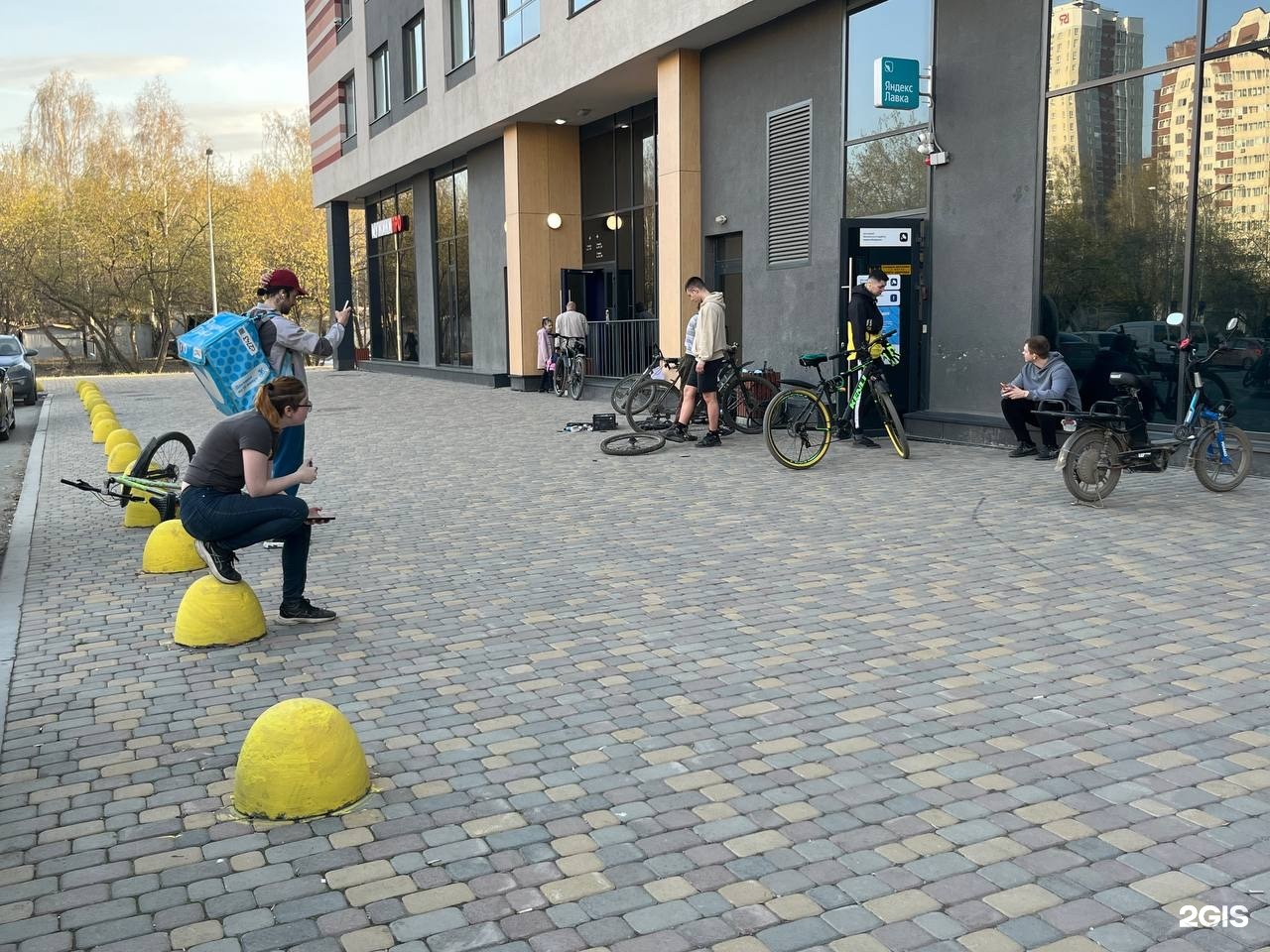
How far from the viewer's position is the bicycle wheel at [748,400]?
559 inches

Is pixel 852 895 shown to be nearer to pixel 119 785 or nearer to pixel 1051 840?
pixel 1051 840

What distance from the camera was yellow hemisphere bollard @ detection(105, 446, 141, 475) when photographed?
10609 millimetres

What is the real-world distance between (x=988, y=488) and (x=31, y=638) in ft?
24.3

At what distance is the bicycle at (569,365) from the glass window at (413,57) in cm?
997

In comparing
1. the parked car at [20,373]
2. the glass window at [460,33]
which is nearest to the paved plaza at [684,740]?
the parked car at [20,373]

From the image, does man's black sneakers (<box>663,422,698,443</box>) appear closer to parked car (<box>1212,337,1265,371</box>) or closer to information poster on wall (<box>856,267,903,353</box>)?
information poster on wall (<box>856,267,903,353</box>)

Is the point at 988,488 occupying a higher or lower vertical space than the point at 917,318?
lower

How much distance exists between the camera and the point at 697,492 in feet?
33.4

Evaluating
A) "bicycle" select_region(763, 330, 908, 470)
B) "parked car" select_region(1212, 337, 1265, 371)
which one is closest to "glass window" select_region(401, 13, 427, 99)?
"bicycle" select_region(763, 330, 908, 470)

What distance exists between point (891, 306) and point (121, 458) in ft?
28.1

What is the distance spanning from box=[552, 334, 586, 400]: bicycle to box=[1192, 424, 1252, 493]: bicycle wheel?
13754mm

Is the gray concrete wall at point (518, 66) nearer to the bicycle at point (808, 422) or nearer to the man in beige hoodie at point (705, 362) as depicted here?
the man in beige hoodie at point (705, 362)

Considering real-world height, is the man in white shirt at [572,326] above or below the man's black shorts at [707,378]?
above

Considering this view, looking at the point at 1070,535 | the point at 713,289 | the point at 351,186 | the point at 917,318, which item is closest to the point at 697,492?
the point at 1070,535
